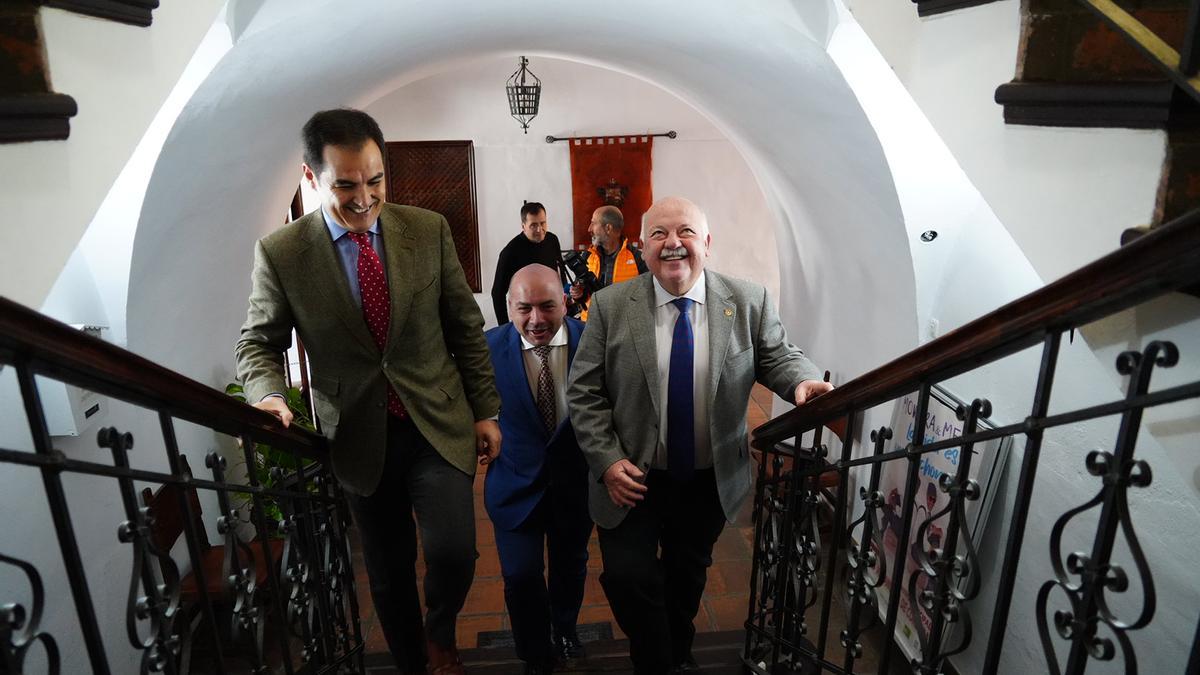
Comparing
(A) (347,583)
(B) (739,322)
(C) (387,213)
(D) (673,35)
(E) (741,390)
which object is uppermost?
(D) (673,35)

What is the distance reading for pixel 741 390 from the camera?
8.63ft

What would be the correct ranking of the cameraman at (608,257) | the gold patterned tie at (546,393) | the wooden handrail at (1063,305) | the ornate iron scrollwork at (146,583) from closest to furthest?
the wooden handrail at (1063,305), the ornate iron scrollwork at (146,583), the gold patterned tie at (546,393), the cameraman at (608,257)

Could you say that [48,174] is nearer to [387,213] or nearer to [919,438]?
[387,213]

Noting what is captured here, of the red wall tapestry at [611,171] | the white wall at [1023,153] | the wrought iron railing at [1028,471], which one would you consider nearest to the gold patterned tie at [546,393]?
the wrought iron railing at [1028,471]

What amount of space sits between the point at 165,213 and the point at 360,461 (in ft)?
6.11

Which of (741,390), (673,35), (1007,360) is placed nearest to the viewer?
(741,390)

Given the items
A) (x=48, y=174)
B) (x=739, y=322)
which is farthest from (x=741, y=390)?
(x=48, y=174)

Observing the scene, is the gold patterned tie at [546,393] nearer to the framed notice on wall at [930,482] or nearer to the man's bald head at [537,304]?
the man's bald head at [537,304]

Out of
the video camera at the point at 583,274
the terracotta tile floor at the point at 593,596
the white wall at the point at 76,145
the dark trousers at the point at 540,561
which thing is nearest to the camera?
the white wall at the point at 76,145

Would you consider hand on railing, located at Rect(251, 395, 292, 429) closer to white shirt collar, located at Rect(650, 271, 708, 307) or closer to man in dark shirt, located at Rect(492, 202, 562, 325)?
white shirt collar, located at Rect(650, 271, 708, 307)

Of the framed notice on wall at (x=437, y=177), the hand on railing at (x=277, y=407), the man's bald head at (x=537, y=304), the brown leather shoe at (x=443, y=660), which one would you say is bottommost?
the brown leather shoe at (x=443, y=660)

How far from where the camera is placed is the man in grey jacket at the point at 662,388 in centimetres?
260

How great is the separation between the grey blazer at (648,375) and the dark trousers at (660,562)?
10cm

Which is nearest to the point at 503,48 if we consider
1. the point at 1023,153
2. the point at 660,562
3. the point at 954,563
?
the point at 660,562
